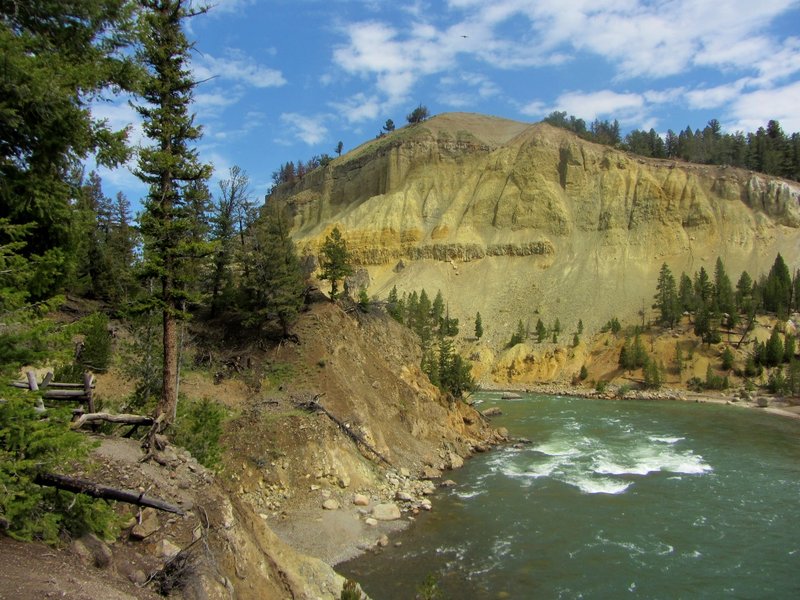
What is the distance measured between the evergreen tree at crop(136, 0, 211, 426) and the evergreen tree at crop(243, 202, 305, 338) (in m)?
12.6

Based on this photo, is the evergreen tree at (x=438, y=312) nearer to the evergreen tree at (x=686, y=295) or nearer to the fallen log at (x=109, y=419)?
the evergreen tree at (x=686, y=295)

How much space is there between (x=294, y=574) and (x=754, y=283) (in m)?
81.5

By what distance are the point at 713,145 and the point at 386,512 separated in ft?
370

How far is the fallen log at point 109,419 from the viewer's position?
9.91 meters

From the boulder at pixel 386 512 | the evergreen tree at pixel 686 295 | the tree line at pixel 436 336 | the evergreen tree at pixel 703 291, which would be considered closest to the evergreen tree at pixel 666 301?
the evergreen tree at pixel 686 295

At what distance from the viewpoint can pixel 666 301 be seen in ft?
241

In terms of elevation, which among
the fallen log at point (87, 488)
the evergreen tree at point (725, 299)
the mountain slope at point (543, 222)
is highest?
the mountain slope at point (543, 222)

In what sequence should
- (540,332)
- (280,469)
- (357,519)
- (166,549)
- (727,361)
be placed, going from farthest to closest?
(540,332) < (727,361) < (280,469) < (357,519) < (166,549)

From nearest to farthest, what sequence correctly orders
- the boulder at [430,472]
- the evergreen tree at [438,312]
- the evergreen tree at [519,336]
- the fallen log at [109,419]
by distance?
the fallen log at [109,419] → the boulder at [430,472] → the evergreen tree at [519,336] → the evergreen tree at [438,312]

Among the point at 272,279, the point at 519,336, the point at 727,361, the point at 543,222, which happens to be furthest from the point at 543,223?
the point at 272,279

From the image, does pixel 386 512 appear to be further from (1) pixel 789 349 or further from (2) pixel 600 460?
(1) pixel 789 349

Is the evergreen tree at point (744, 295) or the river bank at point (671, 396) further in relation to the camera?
the evergreen tree at point (744, 295)

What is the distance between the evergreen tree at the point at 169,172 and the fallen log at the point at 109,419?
126 inches

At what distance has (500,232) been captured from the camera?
3853 inches
